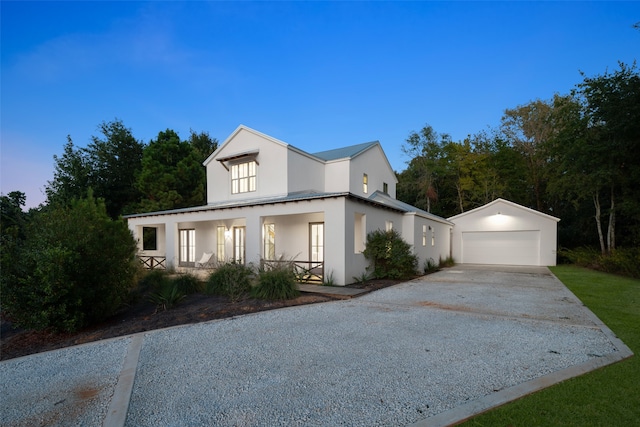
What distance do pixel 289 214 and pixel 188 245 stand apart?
8.16m

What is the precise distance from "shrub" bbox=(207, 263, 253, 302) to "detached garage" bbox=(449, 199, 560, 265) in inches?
664

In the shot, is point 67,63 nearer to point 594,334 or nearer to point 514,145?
point 594,334

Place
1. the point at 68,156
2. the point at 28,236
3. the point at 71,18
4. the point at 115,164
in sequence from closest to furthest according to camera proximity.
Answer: the point at 28,236
the point at 71,18
the point at 68,156
the point at 115,164

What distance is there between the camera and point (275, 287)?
28.5 feet

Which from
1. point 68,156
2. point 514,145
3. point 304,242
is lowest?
point 304,242

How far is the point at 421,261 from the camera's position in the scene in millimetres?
15734

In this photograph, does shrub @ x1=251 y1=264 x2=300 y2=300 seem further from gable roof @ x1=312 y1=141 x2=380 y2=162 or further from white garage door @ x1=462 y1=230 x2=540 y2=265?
white garage door @ x1=462 y1=230 x2=540 y2=265

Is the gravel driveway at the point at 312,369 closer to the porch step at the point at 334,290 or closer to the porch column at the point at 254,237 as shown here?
the porch step at the point at 334,290

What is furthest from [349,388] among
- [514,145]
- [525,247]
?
[514,145]

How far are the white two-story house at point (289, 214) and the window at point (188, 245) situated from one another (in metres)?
0.06

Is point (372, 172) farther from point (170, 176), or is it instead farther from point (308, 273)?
point (170, 176)

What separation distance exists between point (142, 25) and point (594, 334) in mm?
15515

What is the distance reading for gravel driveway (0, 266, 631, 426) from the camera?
2852 mm

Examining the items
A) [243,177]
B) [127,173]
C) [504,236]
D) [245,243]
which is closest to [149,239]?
[127,173]
